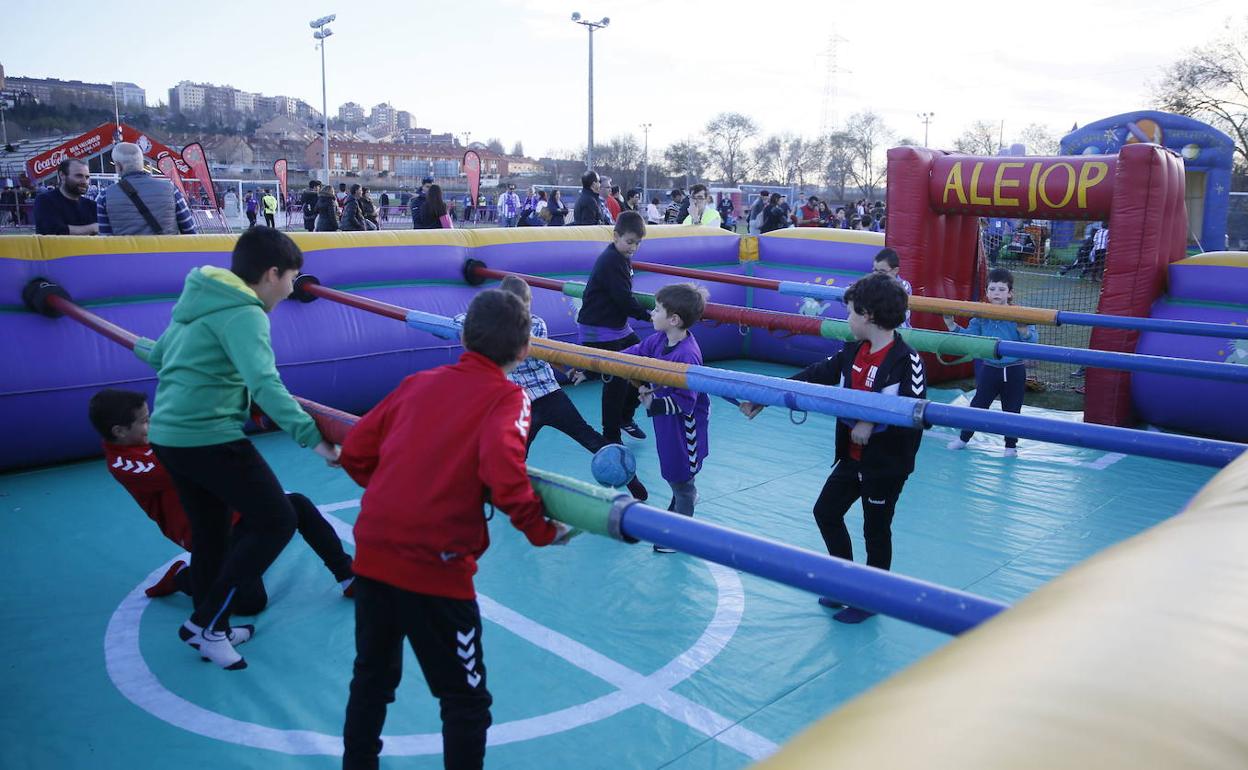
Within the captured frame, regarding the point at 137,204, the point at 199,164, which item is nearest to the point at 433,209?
the point at 137,204

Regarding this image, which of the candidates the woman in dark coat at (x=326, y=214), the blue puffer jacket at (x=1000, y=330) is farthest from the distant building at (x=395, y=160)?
the blue puffer jacket at (x=1000, y=330)

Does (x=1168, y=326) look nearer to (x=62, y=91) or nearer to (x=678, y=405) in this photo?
(x=678, y=405)

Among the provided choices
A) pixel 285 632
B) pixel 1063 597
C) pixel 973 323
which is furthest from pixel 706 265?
pixel 1063 597

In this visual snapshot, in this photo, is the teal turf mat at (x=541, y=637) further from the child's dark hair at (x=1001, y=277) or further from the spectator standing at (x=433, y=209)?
the spectator standing at (x=433, y=209)

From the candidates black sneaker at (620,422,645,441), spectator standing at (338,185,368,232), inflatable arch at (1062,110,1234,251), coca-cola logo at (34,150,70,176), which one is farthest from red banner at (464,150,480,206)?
black sneaker at (620,422,645,441)

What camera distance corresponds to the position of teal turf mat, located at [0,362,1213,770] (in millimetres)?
3125

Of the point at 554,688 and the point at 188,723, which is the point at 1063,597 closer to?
the point at 554,688

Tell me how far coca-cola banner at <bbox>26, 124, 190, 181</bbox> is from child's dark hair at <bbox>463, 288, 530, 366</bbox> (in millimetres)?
23408

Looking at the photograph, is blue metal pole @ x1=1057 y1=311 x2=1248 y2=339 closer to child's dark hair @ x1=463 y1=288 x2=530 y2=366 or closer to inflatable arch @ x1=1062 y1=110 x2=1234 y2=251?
child's dark hair @ x1=463 y1=288 x2=530 y2=366

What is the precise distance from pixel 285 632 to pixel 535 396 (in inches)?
73.5

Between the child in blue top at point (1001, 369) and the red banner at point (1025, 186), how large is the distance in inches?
48.3

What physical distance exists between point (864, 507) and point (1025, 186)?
4.95 m

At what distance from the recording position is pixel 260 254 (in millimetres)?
3094

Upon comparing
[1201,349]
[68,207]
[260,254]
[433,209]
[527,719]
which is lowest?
[527,719]
